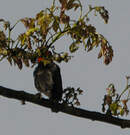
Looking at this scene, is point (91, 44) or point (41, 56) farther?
point (91, 44)

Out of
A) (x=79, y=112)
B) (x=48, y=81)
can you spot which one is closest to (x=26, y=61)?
(x=79, y=112)

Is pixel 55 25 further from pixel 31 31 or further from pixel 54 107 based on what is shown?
pixel 54 107

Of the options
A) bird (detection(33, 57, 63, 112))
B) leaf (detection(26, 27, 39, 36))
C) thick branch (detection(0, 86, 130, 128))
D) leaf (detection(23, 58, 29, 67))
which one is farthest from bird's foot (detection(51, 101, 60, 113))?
bird (detection(33, 57, 63, 112))

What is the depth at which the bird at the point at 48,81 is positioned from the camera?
4.54 metres

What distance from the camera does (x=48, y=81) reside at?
474 centimetres

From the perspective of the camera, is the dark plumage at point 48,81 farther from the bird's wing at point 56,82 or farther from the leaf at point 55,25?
the leaf at point 55,25

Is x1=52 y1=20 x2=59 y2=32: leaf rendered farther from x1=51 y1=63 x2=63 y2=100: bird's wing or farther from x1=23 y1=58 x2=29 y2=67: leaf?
x1=51 y1=63 x2=63 y2=100: bird's wing

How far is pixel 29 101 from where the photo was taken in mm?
2891

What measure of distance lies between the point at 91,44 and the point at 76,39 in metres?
0.22

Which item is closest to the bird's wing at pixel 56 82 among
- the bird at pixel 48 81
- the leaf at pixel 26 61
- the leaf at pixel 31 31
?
the bird at pixel 48 81

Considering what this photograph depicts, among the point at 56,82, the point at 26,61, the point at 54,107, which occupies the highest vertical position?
the point at 26,61

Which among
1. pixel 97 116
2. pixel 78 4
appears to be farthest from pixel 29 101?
pixel 78 4

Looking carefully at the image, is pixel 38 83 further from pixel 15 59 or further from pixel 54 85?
pixel 15 59

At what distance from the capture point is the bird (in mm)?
4543
